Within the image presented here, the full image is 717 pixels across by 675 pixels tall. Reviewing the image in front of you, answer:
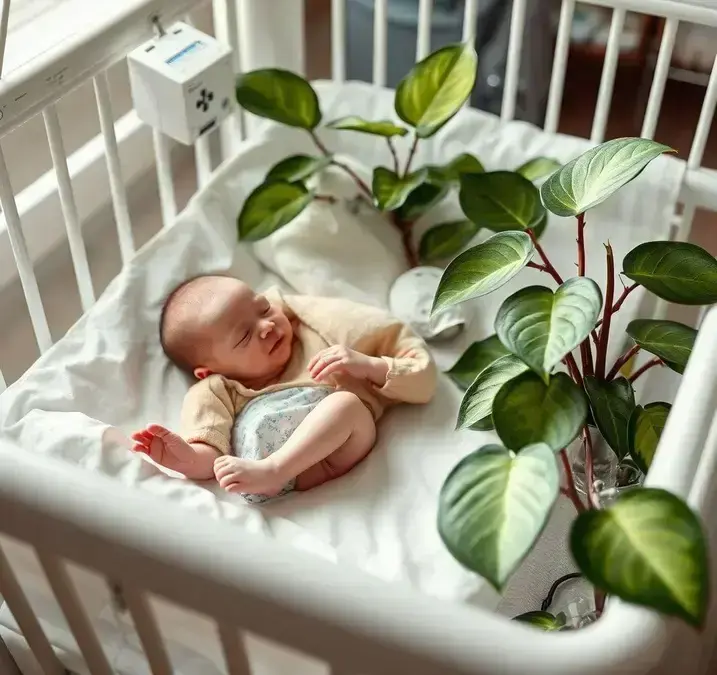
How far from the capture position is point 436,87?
1.14 metres

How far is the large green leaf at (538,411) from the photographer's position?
27.1 inches

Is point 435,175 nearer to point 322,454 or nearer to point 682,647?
point 322,454

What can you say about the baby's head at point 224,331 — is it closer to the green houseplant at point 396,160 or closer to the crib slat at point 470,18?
the green houseplant at point 396,160

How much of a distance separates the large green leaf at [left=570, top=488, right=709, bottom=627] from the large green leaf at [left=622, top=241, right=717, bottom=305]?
0.27 metres

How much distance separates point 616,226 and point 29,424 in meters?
0.77

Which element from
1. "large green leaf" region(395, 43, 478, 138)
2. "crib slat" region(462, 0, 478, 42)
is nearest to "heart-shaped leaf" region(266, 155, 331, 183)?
"large green leaf" region(395, 43, 478, 138)

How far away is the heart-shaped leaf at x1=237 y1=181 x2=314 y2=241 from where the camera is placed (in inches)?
Answer: 45.8

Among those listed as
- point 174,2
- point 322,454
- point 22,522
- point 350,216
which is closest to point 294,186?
point 350,216

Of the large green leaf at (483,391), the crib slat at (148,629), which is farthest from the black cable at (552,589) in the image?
the crib slat at (148,629)

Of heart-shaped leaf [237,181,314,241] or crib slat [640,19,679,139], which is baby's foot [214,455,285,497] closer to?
heart-shaped leaf [237,181,314,241]

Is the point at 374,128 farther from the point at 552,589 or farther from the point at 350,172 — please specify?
the point at 552,589

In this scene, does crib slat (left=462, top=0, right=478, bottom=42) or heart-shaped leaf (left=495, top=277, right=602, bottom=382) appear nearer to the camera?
heart-shaped leaf (left=495, top=277, right=602, bottom=382)

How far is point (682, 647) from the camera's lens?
61 centimetres

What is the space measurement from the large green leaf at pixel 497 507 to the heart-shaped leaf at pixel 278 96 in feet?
2.22
